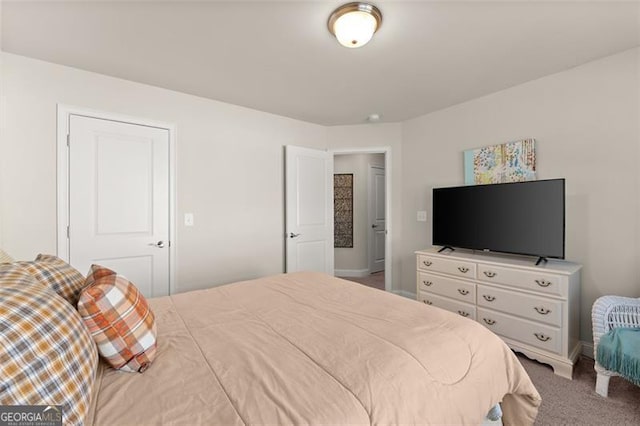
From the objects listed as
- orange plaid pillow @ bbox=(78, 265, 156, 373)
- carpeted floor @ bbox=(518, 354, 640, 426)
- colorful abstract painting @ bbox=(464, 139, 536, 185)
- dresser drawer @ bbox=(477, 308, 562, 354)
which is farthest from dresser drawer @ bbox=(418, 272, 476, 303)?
orange plaid pillow @ bbox=(78, 265, 156, 373)

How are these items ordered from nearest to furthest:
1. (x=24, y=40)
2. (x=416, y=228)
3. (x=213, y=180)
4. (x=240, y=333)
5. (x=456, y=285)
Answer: (x=240, y=333) → (x=24, y=40) → (x=456, y=285) → (x=213, y=180) → (x=416, y=228)

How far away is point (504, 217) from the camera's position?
8.69ft

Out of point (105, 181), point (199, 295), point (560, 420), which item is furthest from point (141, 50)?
point (560, 420)

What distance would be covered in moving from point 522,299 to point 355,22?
2373 mm

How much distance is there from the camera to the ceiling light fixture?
1663 millimetres

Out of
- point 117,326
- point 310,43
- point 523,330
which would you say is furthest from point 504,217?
point 117,326

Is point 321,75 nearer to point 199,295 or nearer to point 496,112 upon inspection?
point 496,112

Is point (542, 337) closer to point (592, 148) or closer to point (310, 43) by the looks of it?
point (592, 148)

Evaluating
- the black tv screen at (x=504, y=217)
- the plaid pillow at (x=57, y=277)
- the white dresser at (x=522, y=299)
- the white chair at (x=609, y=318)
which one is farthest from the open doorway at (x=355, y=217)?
the plaid pillow at (x=57, y=277)

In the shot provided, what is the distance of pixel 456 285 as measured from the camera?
2.79 meters

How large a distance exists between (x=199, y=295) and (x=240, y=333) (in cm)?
68

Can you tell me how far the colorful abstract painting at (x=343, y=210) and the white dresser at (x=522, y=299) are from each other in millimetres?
2585

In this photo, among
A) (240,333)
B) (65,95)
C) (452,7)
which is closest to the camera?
(240,333)

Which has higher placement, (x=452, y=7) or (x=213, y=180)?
(x=452, y=7)
